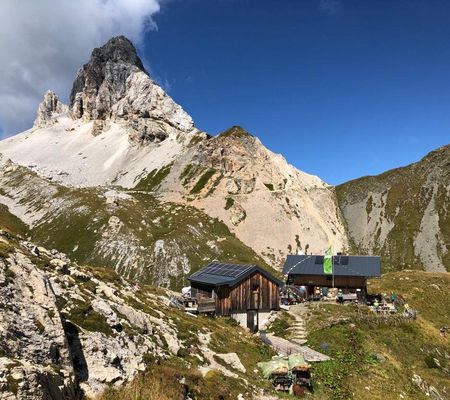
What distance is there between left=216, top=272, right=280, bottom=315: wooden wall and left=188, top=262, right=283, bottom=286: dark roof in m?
0.55

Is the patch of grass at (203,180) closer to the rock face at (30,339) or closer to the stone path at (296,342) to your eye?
the stone path at (296,342)

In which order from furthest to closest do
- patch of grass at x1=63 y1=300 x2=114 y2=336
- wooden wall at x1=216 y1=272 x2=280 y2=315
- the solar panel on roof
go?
the solar panel on roof < wooden wall at x1=216 y1=272 x2=280 y2=315 < patch of grass at x1=63 y1=300 x2=114 y2=336

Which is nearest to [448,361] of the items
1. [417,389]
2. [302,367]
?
[417,389]

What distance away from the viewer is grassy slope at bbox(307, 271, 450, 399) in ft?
85.3

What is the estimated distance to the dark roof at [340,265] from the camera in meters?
55.1

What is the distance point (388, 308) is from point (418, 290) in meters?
25.7

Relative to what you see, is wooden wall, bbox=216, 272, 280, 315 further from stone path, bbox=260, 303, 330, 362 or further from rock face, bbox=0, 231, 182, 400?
rock face, bbox=0, 231, 182, 400

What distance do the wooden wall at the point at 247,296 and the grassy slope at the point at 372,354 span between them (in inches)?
200

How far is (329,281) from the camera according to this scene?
58.3 meters

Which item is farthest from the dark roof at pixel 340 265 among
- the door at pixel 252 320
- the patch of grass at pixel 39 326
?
the patch of grass at pixel 39 326

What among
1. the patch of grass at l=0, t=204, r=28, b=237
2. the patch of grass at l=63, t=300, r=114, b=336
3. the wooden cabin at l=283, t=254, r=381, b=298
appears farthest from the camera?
the patch of grass at l=0, t=204, r=28, b=237

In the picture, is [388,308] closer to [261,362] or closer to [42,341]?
[261,362]

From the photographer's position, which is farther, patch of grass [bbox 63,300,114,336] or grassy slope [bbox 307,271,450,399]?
grassy slope [bbox 307,271,450,399]

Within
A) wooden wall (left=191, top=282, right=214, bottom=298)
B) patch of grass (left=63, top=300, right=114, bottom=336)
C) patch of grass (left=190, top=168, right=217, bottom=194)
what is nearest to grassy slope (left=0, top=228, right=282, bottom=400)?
patch of grass (left=63, top=300, right=114, bottom=336)
